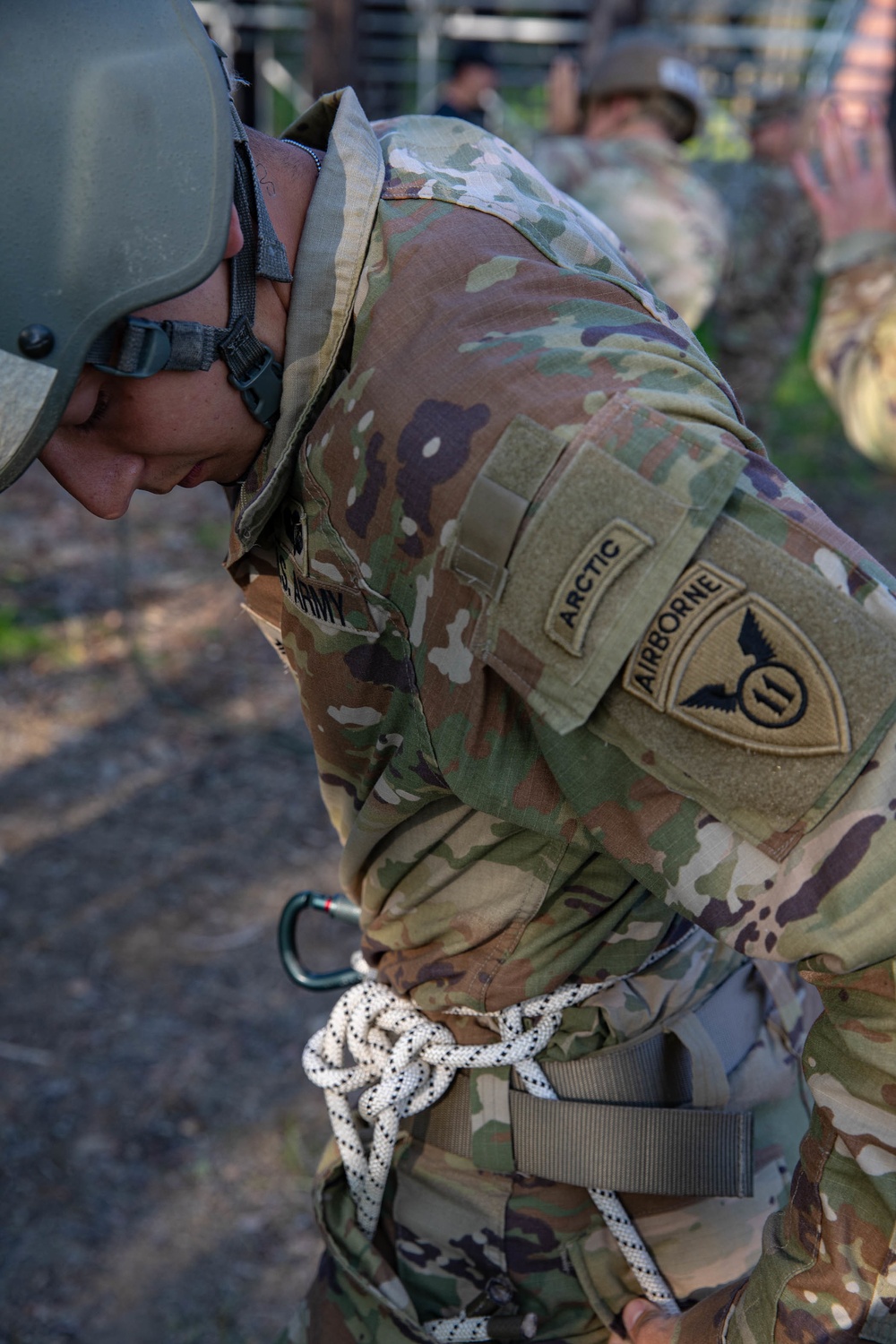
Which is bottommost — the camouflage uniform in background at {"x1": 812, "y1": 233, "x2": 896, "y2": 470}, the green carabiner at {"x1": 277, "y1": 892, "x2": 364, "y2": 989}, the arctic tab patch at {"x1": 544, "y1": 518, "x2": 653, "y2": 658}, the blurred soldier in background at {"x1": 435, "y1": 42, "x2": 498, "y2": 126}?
the green carabiner at {"x1": 277, "y1": 892, "x2": 364, "y2": 989}

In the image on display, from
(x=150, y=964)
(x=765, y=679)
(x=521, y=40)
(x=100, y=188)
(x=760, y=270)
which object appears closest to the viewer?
(x=765, y=679)

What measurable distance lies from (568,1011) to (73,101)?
122 cm

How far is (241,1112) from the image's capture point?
3.31 metres

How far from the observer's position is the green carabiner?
189 centimetres

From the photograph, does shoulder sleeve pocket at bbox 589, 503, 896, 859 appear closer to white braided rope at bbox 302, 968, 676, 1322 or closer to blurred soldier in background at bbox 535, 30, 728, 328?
white braided rope at bbox 302, 968, 676, 1322

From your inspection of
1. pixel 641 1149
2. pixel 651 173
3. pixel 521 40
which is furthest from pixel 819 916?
pixel 521 40

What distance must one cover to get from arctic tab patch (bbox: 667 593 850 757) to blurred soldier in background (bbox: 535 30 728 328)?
4.26 metres

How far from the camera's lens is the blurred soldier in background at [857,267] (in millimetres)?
2934

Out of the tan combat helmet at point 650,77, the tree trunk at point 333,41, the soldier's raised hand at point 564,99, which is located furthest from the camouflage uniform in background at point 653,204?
the tree trunk at point 333,41

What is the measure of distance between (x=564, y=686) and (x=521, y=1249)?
35.6 inches

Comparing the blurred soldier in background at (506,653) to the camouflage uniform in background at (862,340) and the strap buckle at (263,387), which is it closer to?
the strap buckle at (263,387)

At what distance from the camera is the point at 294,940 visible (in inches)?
77.1

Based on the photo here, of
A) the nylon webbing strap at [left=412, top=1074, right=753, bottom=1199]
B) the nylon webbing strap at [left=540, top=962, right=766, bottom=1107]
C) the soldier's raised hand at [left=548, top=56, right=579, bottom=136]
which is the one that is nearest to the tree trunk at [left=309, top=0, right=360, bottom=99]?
the soldier's raised hand at [left=548, top=56, right=579, bottom=136]

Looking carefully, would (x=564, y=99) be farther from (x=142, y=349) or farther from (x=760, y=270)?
(x=142, y=349)
